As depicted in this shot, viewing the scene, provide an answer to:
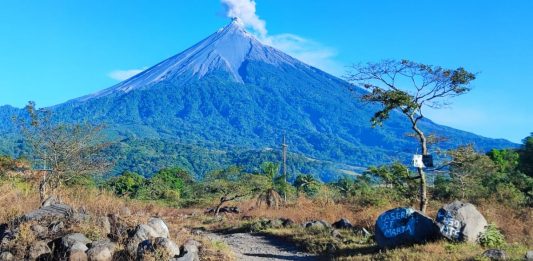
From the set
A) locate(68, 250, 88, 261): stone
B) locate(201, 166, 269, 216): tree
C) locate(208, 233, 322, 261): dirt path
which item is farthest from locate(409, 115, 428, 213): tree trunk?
locate(201, 166, 269, 216): tree

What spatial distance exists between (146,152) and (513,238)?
9758 cm

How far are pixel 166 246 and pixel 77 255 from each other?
1359 mm

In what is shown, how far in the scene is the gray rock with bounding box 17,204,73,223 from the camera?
9.59 metres

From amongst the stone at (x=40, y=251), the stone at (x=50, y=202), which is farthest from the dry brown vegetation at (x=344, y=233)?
the stone at (x=50, y=202)

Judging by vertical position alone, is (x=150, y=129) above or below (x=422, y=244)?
above

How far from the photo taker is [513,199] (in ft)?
57.5

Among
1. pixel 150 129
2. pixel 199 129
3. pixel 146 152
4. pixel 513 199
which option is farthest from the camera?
pixel 199 129

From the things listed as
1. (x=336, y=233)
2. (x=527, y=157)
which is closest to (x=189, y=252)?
(x=336, y=233)

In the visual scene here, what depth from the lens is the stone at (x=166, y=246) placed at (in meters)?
8.39

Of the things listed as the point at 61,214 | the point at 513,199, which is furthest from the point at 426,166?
the point at 61,214

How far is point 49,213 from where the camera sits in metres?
9.77

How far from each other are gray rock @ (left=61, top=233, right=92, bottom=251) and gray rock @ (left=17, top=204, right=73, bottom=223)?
1.01 metres

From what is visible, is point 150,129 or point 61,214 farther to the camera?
point 150,129

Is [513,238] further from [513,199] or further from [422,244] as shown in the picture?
[513,199]
